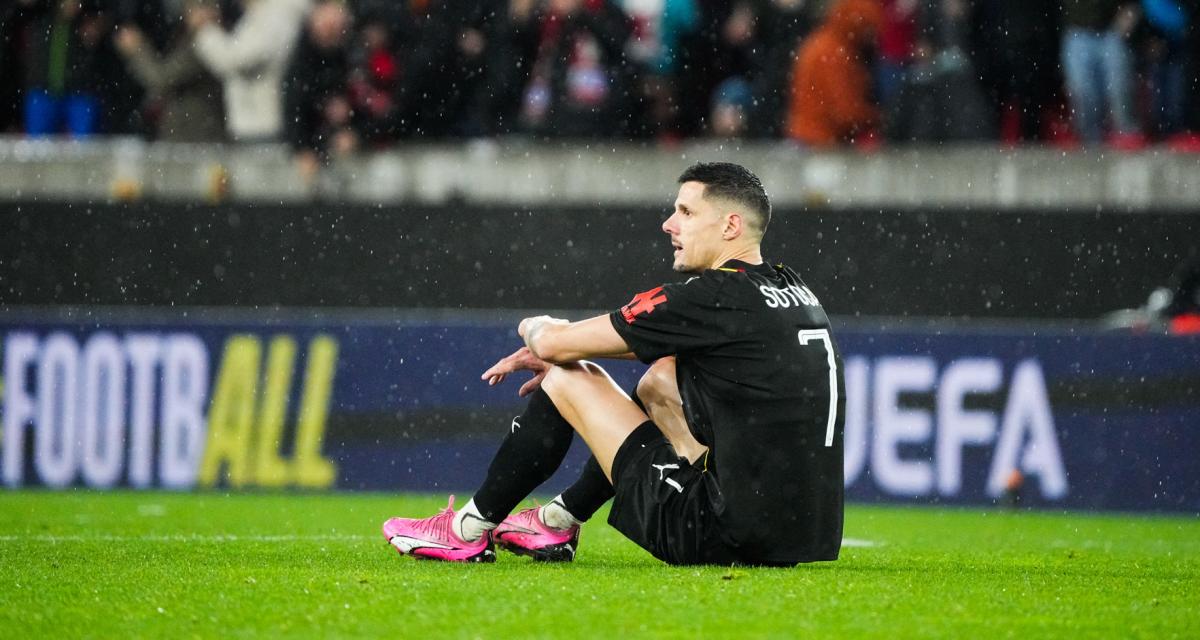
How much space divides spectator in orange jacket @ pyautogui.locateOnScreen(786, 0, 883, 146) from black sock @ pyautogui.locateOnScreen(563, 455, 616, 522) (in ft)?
23.4

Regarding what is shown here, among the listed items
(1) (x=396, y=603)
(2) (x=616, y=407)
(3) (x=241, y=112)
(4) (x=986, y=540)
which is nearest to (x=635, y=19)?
(3) (x=241, y=112)

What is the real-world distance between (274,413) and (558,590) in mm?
6457

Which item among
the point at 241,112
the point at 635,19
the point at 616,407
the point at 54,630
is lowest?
the point at 54,630

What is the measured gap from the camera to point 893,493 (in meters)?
11.0

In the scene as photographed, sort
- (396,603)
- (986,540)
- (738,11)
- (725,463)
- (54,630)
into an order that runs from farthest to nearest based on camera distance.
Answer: (738,11)
(986,540)
(725,463)
(396,603)
(54,630)

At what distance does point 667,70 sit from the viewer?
1308 centimetres

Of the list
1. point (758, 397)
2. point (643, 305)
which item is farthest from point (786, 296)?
point (643, 305)

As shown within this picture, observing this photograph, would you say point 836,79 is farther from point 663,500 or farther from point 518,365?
point 663,500

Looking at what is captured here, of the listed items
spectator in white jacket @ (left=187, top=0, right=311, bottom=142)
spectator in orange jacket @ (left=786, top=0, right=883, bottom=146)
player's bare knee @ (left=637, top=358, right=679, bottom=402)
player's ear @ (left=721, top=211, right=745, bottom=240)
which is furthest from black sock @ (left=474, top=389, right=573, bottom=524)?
spectator in white jacket @ (left=187, top=0, right=311, bottom=142)

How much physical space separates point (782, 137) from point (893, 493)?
10.5 ft

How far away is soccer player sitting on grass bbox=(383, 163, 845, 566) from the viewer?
5.57 m

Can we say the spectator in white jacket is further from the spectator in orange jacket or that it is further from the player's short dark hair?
the player's short dark hair

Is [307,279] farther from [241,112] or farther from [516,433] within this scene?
[516,433]

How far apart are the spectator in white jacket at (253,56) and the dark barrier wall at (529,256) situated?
0.88 metres
